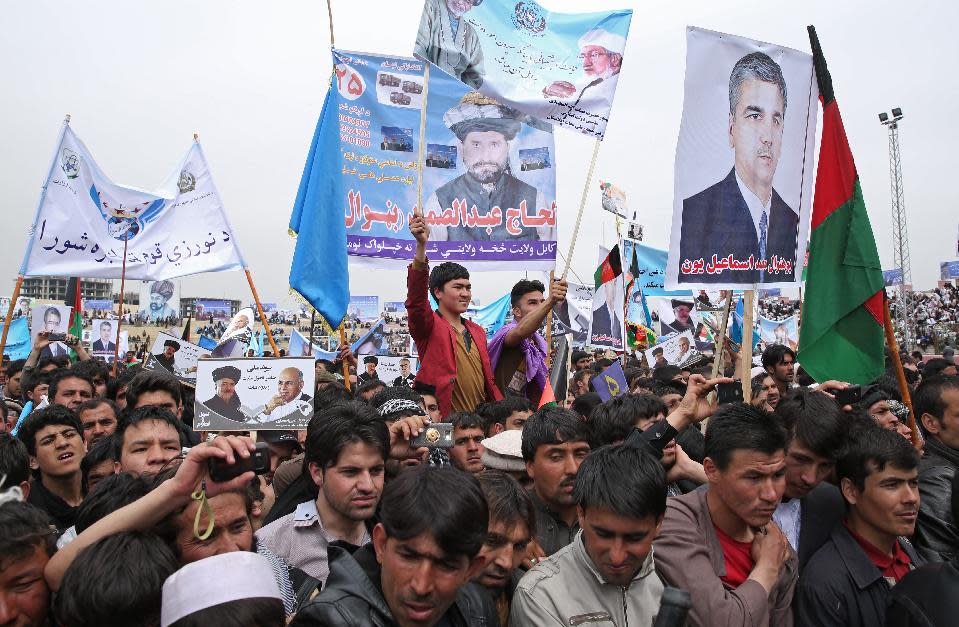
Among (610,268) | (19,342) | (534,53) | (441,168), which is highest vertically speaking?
(534,53)

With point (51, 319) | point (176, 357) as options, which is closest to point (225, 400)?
point (176, 357)

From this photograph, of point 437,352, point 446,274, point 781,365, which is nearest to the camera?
point 437,352

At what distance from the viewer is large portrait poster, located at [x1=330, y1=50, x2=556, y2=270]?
647 cm

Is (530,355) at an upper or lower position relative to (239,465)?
upper

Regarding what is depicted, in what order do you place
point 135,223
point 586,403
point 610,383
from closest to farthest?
1. point 610,383
2. point 586,403
3. point 135,223

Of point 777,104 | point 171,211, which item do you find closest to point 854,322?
point 777,104

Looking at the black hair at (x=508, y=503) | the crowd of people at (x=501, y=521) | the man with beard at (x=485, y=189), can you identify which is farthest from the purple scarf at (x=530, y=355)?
the black hair at (x=508, y=503)

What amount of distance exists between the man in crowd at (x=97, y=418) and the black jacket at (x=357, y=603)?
3.40 meters

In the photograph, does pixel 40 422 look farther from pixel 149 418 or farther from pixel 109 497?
pixel 109 497

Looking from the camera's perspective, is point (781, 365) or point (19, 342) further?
point (19, 342)

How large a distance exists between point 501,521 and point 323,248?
3.91 metres

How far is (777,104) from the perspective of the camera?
16.9 ft

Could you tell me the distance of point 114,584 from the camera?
1990 millimetres

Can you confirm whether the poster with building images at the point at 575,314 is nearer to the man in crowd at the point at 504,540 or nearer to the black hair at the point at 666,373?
the black hair at the point at 666,373
